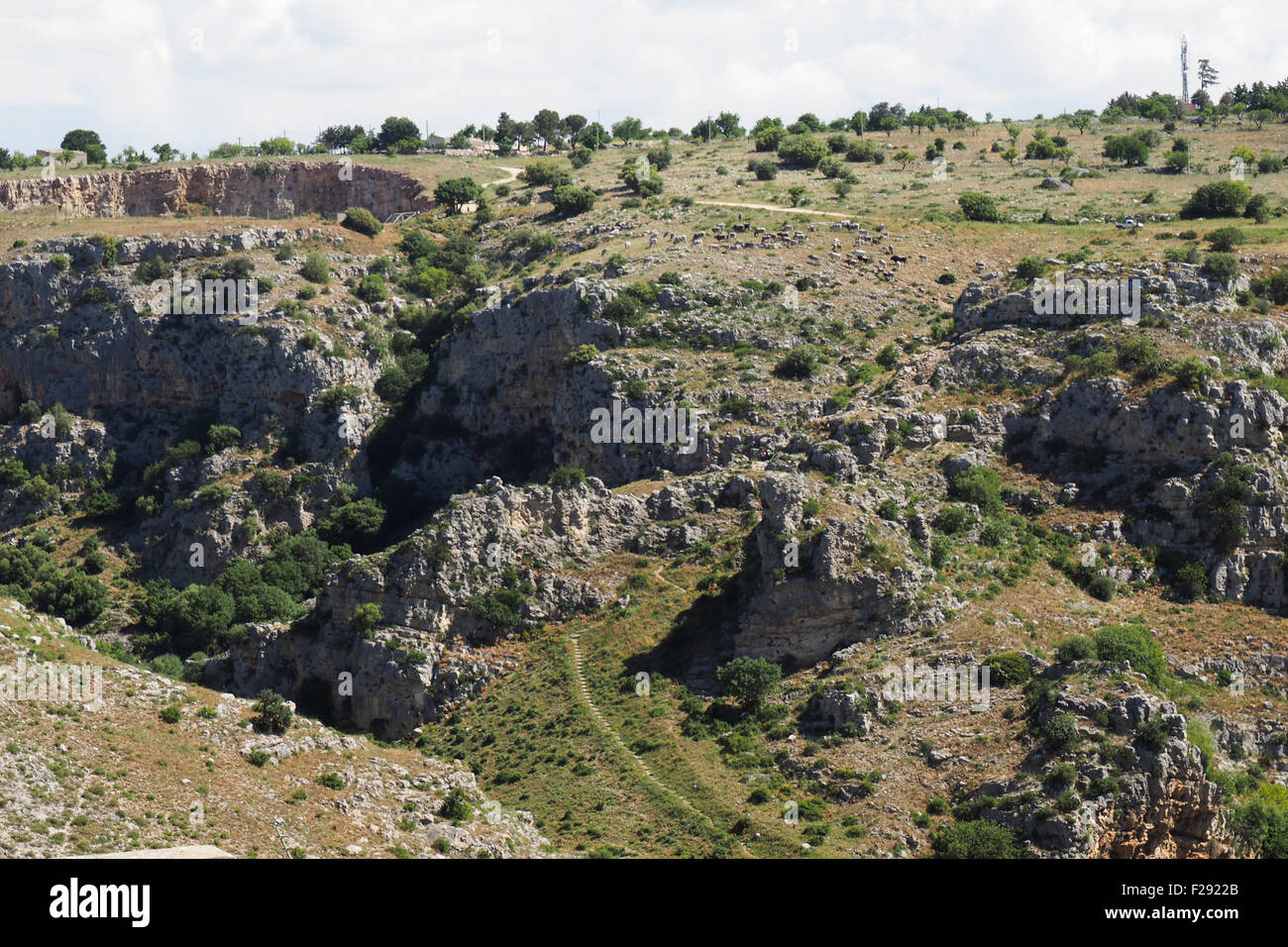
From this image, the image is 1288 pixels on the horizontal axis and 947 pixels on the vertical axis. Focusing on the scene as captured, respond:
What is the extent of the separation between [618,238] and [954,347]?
2960cm

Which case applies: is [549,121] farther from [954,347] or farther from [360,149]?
[954,347]

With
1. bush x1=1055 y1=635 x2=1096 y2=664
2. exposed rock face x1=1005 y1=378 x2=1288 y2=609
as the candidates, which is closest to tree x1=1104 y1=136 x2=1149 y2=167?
exposed rock face x1=1005 y1=378 x2=1288 y2=609

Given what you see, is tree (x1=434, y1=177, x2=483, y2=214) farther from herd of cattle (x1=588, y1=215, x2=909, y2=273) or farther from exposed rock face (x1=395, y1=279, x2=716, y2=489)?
exposed rock face (x1=395, y1=279, x2=716, y2=489)

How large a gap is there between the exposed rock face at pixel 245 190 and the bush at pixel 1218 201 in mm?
57170

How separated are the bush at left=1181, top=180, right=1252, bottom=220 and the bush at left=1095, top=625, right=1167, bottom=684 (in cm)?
4781

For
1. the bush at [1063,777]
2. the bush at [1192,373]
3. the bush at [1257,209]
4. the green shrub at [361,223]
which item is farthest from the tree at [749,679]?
the green shrub at [361,223]

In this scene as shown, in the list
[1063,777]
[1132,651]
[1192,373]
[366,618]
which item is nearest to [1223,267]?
[1192,373]

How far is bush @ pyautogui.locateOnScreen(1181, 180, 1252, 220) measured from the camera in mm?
108500

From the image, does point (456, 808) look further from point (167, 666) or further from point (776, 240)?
point (776, 240)

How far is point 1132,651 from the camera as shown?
67.1 meters
